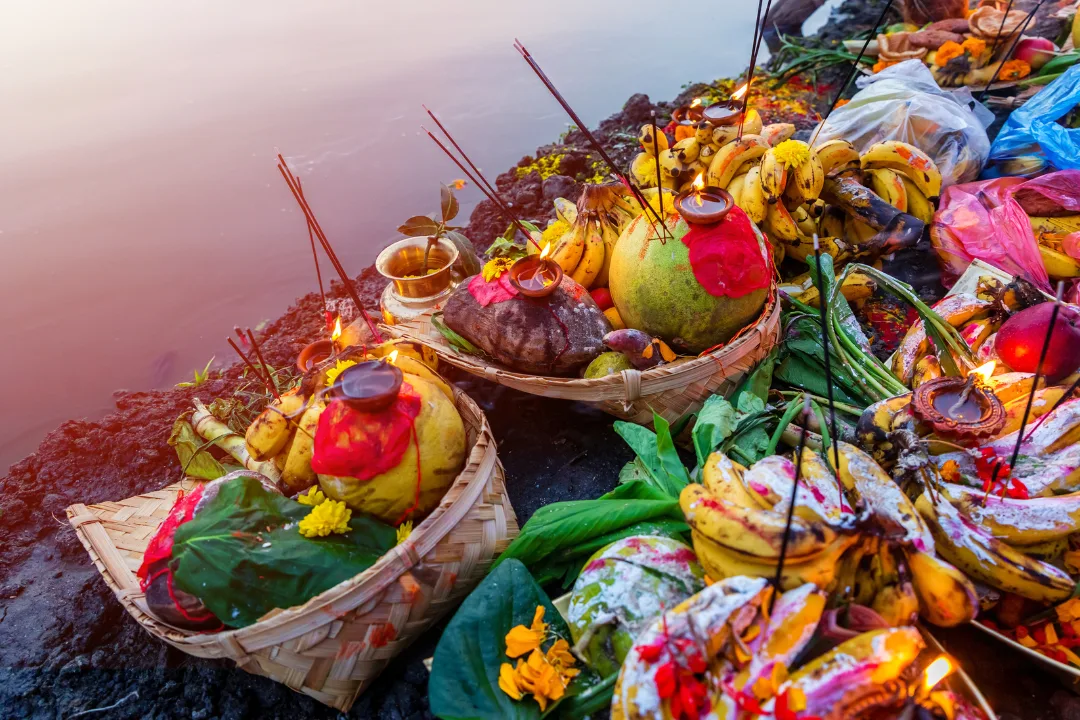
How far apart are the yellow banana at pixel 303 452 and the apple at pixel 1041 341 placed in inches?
94.8

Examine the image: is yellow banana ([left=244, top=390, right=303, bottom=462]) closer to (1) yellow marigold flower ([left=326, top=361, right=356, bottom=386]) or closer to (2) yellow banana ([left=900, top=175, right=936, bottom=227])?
(1) yellow marigold flower ([left=326, top=361, right=356, bottom=386])

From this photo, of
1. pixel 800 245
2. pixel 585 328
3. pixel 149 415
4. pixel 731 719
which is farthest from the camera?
pixel 149 415

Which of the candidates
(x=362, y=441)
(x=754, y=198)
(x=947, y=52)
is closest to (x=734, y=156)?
(x=754, y=198)

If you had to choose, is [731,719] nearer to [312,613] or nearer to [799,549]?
[799,549]

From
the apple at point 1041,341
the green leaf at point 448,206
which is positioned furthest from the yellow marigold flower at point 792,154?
the green leaf at point 448,206

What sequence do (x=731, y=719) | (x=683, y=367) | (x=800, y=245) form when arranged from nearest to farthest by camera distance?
(x=731, y=719)
(x=683, y=367)
(x=800, y=245)

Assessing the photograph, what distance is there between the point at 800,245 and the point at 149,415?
3.46 m

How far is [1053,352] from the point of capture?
1.92m

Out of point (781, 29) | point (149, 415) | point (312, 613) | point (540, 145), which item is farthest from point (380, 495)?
point (781, 29)

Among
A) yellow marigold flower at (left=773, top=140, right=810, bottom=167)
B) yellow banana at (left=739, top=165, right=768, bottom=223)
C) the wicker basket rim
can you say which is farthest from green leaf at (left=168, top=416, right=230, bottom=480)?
yellow marigold flower at (left=773, top=140, right=810, bottom=167)

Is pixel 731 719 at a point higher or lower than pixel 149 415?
higher

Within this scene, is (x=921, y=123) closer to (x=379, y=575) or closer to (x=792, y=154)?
(x=792, y=154)

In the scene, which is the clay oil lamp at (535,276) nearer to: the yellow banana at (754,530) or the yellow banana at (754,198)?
the yellow banana at (754,198)

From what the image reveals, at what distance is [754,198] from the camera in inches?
111
